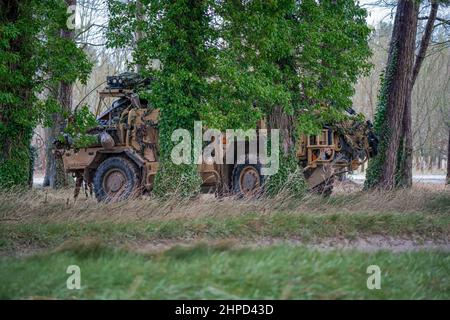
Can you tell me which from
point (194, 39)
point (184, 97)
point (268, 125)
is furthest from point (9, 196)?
point (268, 125)

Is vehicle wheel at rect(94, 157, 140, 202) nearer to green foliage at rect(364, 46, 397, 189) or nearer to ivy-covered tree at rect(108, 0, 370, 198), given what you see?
ivy-covered tree at rect(108, 0, 370, 198)

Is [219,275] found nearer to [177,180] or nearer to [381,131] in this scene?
[177,180]

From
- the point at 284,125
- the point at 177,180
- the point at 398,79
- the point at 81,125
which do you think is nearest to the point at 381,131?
the point at 398,79

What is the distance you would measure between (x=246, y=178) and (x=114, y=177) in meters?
3.19

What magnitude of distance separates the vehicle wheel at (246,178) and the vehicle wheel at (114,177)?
95.1 inches

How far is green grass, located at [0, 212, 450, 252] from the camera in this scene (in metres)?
9.89

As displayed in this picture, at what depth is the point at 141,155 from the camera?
16.0 metres

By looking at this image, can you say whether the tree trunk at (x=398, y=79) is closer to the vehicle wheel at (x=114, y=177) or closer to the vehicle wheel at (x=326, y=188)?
the vehicle wheel at (x=326, y=188)

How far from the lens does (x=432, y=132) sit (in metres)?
48.2

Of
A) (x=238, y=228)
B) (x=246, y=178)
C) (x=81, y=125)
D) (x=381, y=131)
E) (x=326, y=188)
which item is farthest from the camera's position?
(x=381, y=131)

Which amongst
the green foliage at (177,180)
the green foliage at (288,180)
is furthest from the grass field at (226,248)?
the green foliage at (177,180)

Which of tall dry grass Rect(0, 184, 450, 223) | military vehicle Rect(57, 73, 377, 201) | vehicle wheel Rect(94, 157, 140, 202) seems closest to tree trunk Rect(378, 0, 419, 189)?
military vehicle Rect(57, 73, 377, 201)

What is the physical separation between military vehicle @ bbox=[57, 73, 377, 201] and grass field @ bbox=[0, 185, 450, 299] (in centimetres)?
205

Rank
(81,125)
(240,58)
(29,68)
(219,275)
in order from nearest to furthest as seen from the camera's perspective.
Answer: (219,275) → (29,68) → (81,125) → (240,58)
